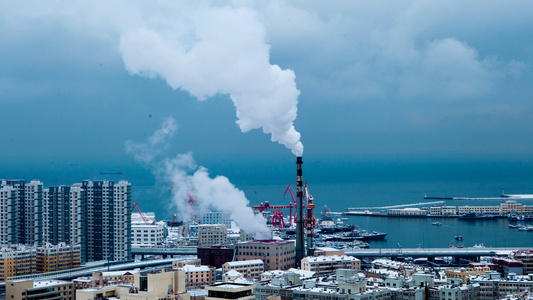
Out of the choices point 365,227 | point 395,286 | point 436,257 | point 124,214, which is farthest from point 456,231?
point 395,286

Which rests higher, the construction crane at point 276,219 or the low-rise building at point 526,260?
Answer: the construction crane at point 276,219

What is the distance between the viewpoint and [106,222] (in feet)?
71.1

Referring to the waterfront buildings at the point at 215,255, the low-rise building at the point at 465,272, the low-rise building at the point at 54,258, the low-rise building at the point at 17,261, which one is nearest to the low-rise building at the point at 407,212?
the waterfront buildings at the point at 215,255

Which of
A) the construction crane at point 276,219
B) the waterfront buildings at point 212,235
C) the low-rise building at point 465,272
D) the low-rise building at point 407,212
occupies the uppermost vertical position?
the low-rise building at point 407,212

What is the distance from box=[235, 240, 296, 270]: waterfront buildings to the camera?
60.3 ft

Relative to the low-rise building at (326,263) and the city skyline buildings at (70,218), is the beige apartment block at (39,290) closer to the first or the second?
the low-rise building at (326,263)

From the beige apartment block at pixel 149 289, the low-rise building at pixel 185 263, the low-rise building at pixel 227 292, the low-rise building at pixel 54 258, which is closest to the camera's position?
the beige apartment block at pixel 149 289

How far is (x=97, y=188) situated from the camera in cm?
2220

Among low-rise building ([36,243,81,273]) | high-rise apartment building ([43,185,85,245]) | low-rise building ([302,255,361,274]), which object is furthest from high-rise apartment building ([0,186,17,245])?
low-rise building ([302,255,361,274])

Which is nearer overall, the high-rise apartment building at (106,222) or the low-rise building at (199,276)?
the low-rise building at (199,276)

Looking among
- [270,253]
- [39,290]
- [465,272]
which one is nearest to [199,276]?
[270,253]

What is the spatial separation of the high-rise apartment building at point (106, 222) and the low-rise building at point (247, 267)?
5115mm

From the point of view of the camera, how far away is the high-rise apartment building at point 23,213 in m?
21.2

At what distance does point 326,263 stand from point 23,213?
9.07 metres
